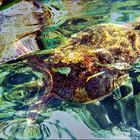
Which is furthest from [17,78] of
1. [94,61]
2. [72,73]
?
[94,61]

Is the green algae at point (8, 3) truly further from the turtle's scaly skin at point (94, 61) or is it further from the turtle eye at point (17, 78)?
the turtle eye at point (17, 78)

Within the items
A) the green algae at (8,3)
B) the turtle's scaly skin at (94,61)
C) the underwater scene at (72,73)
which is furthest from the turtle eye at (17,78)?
the green algae at (8,3)

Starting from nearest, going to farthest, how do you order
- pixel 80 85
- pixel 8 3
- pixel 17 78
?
pixel 80 85 < pixel 17 78 < pixel 8 3

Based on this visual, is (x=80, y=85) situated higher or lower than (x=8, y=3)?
lower

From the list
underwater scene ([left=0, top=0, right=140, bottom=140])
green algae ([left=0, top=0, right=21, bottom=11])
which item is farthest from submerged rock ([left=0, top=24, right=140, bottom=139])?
green algae ([left=0, top=0, right=21, bottom=11])

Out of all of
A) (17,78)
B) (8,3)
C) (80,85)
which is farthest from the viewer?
(8,3)

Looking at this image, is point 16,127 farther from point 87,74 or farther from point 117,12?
point 117,12

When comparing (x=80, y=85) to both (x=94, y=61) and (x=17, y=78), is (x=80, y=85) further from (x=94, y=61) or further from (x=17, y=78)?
(x=17, y=78)

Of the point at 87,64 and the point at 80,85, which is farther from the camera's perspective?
the point at 87,64

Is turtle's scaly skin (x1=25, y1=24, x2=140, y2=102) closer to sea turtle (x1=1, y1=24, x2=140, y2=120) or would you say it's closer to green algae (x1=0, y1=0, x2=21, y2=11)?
sea turtle (x1=1, y1=24, x2=140, y2=120)
